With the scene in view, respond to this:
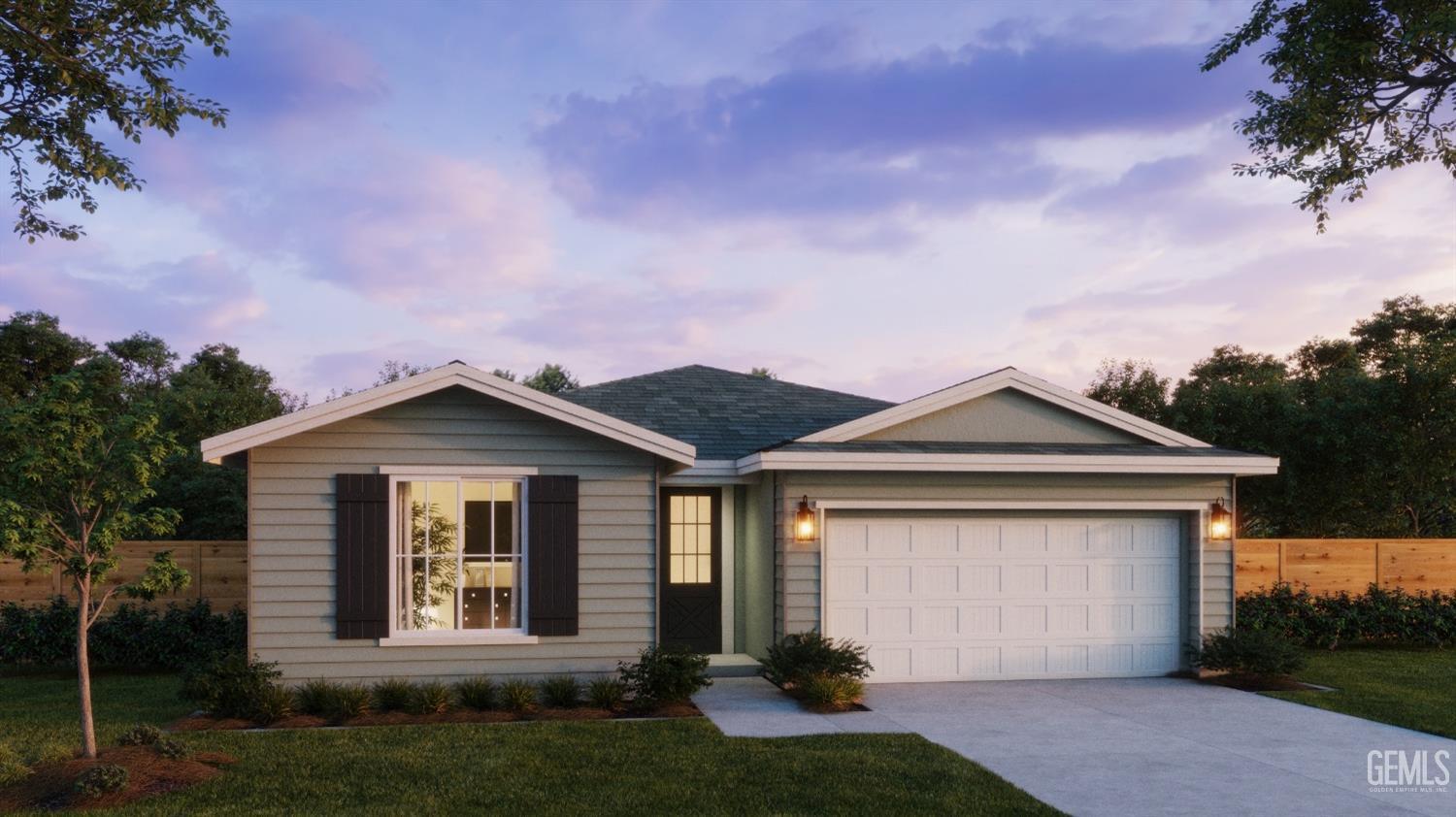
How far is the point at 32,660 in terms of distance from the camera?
12.1 meters

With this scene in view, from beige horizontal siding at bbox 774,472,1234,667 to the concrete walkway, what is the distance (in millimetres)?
909

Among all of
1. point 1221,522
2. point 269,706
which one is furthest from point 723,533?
point 1221,522

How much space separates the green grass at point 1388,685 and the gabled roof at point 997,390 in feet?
9.50

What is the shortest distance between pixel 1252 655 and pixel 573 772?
7447mm

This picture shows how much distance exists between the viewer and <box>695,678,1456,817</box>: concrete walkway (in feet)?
21.9

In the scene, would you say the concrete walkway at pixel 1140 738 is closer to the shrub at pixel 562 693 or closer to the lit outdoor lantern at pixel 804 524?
the shrub at pixel 562 693

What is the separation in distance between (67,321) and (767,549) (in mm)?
23204

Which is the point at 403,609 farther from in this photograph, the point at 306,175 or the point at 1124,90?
the point at 1124,90

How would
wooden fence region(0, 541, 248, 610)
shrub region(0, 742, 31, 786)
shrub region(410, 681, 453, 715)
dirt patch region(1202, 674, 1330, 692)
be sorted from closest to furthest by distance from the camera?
shrub region(0, 742, 31, 786)
shrub region(410, 681, 453, 715)
dirt patch region(1202, 674, 1330, 692)
wooden fence region(0, 541, 248, 610)

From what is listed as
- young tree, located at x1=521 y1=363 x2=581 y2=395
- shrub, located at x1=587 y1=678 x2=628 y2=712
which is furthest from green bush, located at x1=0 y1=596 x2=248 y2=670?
young tree, located at x1=521 y1=363 x2=581 y2=395

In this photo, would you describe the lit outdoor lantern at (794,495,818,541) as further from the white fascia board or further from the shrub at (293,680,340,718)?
the shrub at (293,680,340,718)

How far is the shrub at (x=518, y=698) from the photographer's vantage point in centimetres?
942

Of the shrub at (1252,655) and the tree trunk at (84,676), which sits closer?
the tree trunk at (84,676)

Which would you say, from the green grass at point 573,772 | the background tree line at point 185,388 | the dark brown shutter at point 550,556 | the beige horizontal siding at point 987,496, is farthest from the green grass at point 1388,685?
the background tree line at point 185,388
